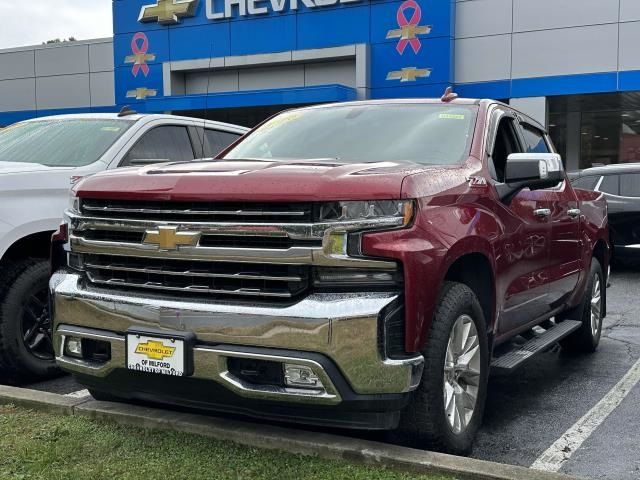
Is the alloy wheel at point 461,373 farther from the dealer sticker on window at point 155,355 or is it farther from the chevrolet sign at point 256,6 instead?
the chevrolet sign at point 256,6

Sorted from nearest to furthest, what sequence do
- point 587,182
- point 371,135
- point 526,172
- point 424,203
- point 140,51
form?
point 424,203
point 526,172
point 371,135
point 587,182
point 140,51

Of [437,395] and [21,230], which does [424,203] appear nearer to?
[437,395]

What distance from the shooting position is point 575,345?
633 centimetres

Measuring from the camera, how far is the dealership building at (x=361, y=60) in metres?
21.1

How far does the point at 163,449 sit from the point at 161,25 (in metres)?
26.7

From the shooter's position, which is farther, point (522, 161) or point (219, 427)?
point (522, 161)

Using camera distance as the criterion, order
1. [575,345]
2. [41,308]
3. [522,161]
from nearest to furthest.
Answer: [522,161] < [41,308] < [575,345]

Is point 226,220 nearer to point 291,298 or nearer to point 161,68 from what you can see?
point 291,298

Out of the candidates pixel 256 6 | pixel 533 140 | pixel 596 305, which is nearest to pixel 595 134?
pixel 256 6

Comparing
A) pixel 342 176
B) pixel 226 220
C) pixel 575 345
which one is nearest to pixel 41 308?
pixel 226 220

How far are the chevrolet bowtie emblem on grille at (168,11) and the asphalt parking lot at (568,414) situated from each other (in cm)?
2360

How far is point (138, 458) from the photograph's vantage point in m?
3.47

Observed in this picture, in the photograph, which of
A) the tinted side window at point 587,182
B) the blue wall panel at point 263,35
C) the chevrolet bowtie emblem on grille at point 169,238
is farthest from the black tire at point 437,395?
the blue wall panel at point 263,35

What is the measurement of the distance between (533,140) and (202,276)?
3.15 metres
